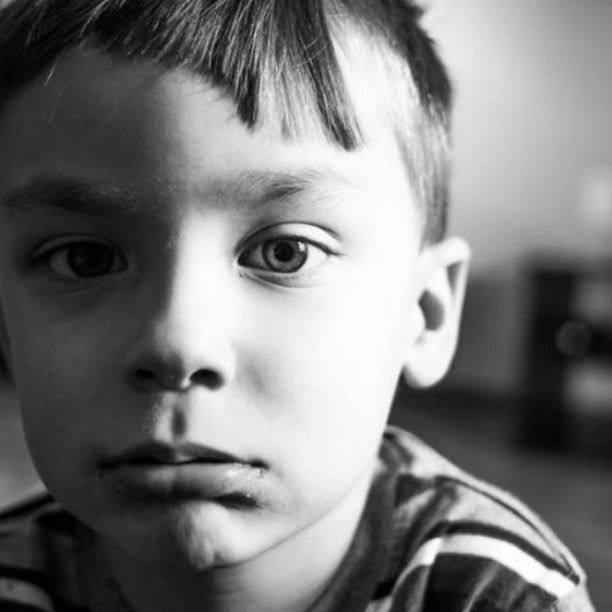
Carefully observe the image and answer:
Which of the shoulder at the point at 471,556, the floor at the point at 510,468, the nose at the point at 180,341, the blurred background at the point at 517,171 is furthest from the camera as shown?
the blurred background at the point at 517,171

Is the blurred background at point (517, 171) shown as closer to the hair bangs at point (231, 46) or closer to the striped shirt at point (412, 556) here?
the striped shirt at point (412, 556)

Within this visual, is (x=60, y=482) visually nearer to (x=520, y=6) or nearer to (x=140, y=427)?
(x=140, y=427)

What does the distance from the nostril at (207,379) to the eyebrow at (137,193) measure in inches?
3.9

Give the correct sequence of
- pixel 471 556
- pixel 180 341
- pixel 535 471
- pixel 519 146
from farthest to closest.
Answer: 1. pixel 519 146
2. pixel 535 471
3. pixel 471 556
4. pixel 180 341

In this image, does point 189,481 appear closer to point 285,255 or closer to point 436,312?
point 285,255

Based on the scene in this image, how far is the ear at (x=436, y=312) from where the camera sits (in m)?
0.79

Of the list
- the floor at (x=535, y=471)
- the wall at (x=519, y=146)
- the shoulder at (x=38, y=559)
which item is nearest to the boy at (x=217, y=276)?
the shoulder at (x=38, y=559)

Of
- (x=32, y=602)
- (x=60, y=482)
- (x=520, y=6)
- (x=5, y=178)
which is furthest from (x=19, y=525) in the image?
(x=520, y=6)

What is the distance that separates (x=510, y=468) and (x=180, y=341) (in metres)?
2.25

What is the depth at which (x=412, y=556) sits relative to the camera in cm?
77

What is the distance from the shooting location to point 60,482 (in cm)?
66

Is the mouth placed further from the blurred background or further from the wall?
the wall

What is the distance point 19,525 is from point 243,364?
1.23 ft

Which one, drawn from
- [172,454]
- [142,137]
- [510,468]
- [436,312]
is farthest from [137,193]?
[510,468]
